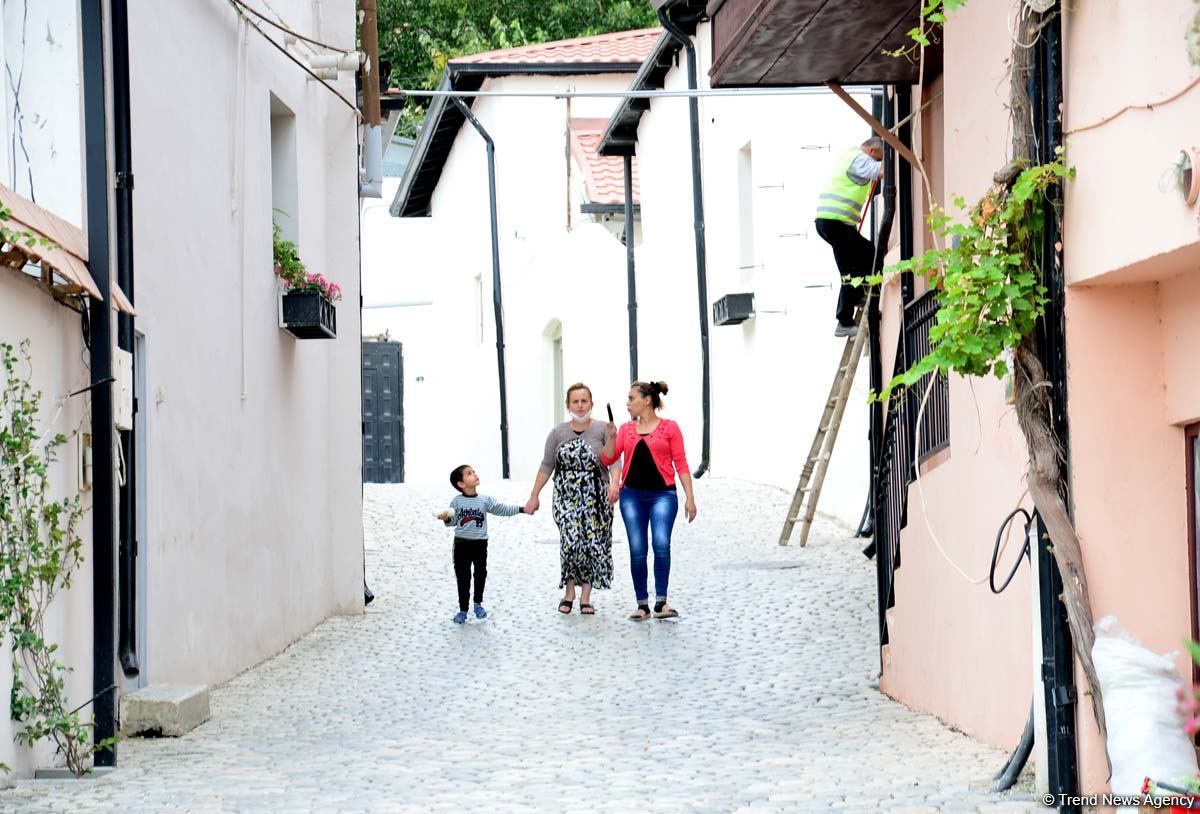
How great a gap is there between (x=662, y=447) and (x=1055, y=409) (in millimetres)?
6256

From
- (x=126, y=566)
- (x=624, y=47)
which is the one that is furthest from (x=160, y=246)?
(x=624, y=47)

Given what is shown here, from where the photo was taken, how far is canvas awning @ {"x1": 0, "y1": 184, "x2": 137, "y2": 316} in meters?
6.68

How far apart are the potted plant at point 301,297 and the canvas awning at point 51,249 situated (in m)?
4.33

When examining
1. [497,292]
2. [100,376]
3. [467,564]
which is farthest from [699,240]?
[100,376]

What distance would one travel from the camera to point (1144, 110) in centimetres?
540

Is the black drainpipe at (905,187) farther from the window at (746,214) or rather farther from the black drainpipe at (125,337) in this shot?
the window at (746,214)

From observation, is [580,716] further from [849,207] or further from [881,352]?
[849,207]

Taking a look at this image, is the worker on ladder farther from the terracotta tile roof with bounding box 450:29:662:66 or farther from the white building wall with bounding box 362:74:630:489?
the terracotta tile roof with bounding box 450:29:662:66

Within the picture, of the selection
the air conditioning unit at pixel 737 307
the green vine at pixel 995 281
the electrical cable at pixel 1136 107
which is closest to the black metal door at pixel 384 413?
the air conditioning unit at pixel 737 307

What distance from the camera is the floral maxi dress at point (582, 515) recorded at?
12719 millimetres

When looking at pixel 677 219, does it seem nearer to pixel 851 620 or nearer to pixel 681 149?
pixel 681 149

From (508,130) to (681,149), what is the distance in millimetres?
5218

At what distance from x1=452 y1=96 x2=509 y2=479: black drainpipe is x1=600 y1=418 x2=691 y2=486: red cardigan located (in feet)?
47.8

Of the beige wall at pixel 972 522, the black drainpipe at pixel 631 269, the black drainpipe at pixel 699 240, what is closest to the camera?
the beige wall at pixel 972 522
